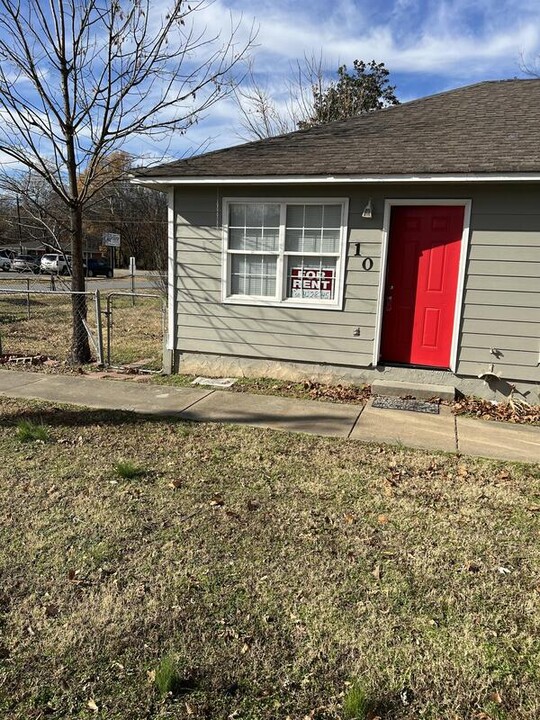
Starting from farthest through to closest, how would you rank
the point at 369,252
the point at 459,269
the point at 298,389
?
the point at 298,389 → the point at 369,252 → the point at 459,269

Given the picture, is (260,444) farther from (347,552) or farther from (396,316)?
(396,316)

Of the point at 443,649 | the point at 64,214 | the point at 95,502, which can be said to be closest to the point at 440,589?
the point at 443,649

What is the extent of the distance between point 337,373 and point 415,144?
328 cm

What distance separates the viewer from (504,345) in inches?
264

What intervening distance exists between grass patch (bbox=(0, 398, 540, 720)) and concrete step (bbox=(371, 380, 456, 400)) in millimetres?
1958

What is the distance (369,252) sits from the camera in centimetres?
706

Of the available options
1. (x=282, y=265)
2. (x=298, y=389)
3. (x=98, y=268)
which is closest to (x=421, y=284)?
(x=282, y=265)

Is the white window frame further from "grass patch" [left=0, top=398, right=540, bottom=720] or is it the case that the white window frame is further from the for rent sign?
"grass patch" [left=0, top=398, right=540, bottom=720]

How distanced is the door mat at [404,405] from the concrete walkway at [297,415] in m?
0.11

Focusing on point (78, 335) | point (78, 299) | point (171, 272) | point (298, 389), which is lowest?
point (298, 389)

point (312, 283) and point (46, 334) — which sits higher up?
point (312, 283)

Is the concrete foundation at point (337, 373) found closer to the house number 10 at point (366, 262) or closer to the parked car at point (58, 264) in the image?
the house number 10 at point (366, 262)

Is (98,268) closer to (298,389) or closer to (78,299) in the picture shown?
(78,299)

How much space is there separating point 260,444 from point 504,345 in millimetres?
3538
